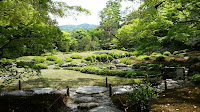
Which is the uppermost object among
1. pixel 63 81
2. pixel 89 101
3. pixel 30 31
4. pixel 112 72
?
pixel 30 31

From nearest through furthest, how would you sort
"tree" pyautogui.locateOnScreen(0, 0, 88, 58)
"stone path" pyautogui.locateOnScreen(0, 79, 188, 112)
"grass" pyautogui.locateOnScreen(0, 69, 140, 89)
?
"tree" pyautogui.locateOnScreen(0, 0, 88, 58) < "stone path" pyautogui.locateOnScreen(0, 79, 188, 112) < "grass" pyautogui.locateOnScreen(0, 69, 140, 89)

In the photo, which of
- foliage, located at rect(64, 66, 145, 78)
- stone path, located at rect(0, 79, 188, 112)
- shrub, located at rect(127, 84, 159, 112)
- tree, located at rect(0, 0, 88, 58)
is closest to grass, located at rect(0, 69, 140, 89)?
foliage, located at rect(64, 66, 145, 78)

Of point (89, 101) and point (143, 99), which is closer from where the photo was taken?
point (143, 99)

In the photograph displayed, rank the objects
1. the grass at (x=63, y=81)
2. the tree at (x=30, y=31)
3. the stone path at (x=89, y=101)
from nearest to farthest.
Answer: the tree at (x=30, y=31) < the stone path at (x=89, y=101) < the grass at (x=63, y=81)

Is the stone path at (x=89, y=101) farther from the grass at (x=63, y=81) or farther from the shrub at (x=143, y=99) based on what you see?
the grass at (x=63, y=81)

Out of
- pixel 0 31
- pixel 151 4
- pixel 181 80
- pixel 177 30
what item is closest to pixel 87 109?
pixel 0 31

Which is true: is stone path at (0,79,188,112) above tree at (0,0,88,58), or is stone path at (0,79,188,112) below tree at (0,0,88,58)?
below

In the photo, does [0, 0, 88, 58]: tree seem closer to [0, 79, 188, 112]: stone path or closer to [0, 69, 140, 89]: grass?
[0, 79, 188, 112]: stone path

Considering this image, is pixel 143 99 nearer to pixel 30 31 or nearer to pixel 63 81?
pixel 30 31

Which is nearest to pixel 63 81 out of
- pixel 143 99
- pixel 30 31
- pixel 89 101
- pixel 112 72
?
pixel 112 72

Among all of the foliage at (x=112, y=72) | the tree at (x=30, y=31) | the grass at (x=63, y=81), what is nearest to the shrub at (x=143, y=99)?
the tree at (x=30, y=31)

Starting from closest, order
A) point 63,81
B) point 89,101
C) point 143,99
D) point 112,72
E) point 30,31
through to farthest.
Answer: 1. point 143,99
2. point 30,31
3. point 89,101
4. point 63,81
5. point 112,72

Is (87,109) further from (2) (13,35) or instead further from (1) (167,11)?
(1) (167,11)

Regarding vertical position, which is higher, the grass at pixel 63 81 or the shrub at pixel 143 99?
the shrub at pixel 143 99
